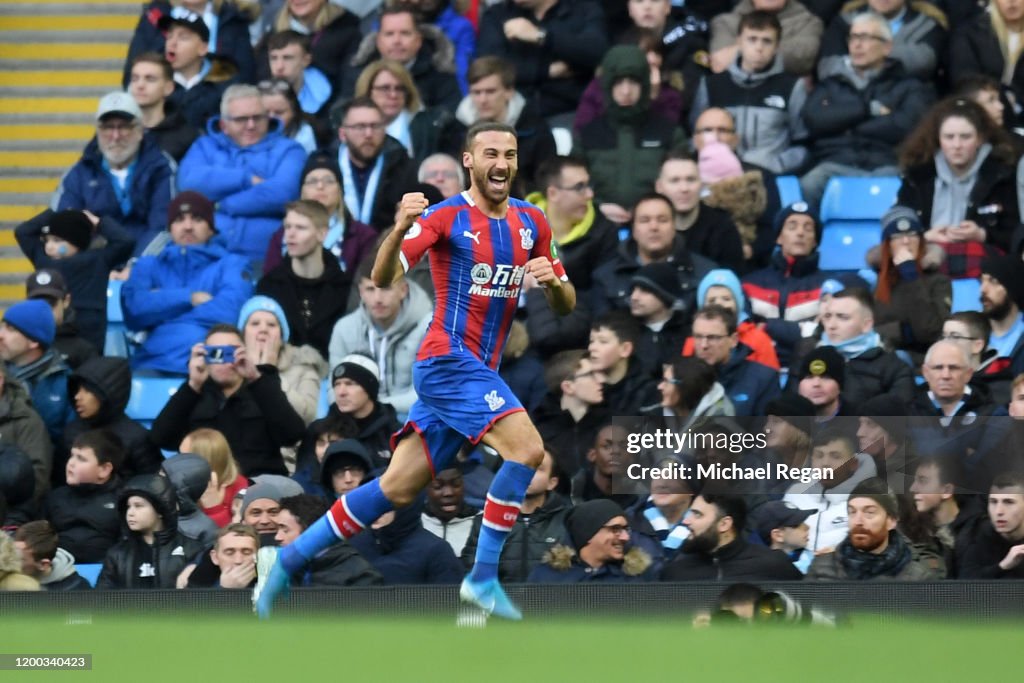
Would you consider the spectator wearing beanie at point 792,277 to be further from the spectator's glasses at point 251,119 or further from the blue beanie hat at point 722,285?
the spectator's glasses at point 251,119

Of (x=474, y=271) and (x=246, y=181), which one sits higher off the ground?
(x=246, y=181)

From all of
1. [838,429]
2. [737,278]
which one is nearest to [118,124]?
[737,278]

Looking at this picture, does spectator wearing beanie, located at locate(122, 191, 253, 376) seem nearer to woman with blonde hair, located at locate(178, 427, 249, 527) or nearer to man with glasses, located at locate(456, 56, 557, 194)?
woman with blonde hair, located at locate(178, 427, 249, 527)

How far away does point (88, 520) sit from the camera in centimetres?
1060

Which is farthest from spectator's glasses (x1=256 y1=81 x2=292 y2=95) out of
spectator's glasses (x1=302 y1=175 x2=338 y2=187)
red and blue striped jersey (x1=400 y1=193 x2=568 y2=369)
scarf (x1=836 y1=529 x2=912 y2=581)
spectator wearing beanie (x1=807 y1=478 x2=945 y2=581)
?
scarf (x1=836 y1=529 x2=912 y2=581)

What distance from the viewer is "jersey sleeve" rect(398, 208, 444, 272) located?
8180 millimetres

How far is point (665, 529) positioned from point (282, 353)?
285 centimetres

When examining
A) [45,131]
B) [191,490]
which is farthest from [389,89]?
[191,490]

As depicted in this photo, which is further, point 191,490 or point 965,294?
point 965,294

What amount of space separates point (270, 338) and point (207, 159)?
2062mm

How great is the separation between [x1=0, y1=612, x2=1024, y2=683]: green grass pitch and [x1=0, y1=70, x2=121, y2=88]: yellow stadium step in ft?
27.2

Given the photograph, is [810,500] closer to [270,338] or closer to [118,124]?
[270,338]

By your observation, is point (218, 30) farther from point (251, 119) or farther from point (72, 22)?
point (72, 22)

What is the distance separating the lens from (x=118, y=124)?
13.2m
